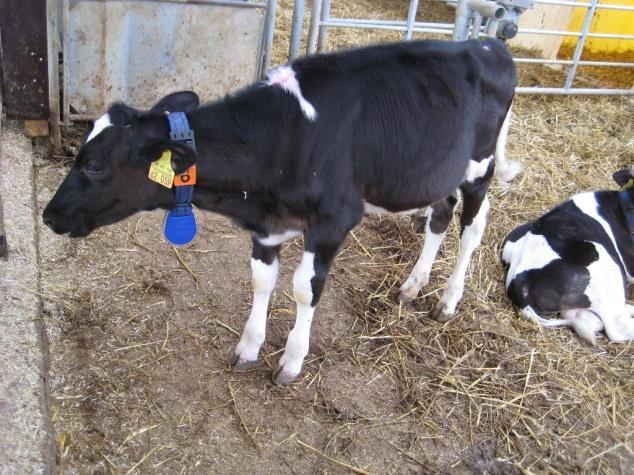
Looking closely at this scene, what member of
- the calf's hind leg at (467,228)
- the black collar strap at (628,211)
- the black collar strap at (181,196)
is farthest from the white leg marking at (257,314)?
the black collar strap at (628,211)

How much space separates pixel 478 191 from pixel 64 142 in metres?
3.26

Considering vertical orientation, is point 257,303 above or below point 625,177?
below

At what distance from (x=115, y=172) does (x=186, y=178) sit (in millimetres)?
314

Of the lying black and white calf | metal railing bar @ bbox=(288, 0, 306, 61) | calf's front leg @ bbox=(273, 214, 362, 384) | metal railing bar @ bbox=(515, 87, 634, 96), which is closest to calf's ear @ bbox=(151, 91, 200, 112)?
calf's front leg @ bbox=(273, 214, 362, 384)

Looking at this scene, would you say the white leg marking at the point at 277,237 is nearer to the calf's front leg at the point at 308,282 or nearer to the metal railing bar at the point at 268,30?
the calf's front leg at the point at 308,282

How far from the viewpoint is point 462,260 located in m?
4.33

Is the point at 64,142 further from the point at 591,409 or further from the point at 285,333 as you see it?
the point at 591,409

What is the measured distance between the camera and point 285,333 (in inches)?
158

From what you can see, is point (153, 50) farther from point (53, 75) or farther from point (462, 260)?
point (462, 260)

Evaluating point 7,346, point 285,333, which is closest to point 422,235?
point 285,333

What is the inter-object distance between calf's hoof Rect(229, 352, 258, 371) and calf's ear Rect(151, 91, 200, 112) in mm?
1395

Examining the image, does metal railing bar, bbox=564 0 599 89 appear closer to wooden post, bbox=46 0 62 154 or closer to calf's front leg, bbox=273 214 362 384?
calf's front leg, bbox=273 214 362 384

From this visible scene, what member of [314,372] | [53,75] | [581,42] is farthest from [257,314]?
[581,42]

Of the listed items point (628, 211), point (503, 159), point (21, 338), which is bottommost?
point (21, 338)
